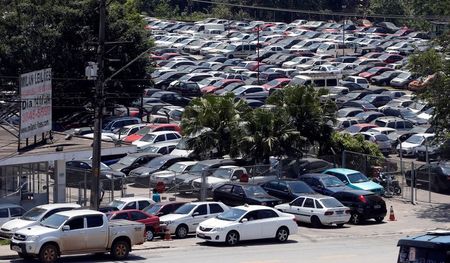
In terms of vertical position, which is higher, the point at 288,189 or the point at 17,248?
the point at 17,248

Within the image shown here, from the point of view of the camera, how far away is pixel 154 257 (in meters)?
31.5

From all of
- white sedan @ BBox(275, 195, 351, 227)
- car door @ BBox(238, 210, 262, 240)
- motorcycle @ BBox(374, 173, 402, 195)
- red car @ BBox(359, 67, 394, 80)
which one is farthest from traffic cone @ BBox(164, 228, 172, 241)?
red car @ BBox(359, 67, 394, 80)

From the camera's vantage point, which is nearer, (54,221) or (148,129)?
(54,221)

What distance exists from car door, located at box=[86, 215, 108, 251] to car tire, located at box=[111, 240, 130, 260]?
0.35m

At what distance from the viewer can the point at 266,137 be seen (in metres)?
46.4

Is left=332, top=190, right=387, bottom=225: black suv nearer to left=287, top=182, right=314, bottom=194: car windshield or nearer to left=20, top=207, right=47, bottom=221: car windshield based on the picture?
left=287, top=182, right=314, bottom=194: car windshield

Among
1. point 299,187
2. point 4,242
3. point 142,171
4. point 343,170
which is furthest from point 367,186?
point 4,242

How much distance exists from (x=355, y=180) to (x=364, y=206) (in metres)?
4.94

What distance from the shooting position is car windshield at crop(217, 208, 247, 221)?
34.4 metres

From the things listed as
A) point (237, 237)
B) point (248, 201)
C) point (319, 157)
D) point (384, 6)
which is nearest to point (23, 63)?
point (319, 157)

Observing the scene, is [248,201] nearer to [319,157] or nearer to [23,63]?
[319,157]

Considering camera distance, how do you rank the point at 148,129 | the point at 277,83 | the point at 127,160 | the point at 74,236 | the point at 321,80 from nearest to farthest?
the point at 74,236, the point at 127,160, the point at 148,129, the point at 321,80, the point at 277,83

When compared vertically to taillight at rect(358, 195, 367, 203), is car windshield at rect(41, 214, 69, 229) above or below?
above

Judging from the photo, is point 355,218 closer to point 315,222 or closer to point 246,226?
point 315,222
